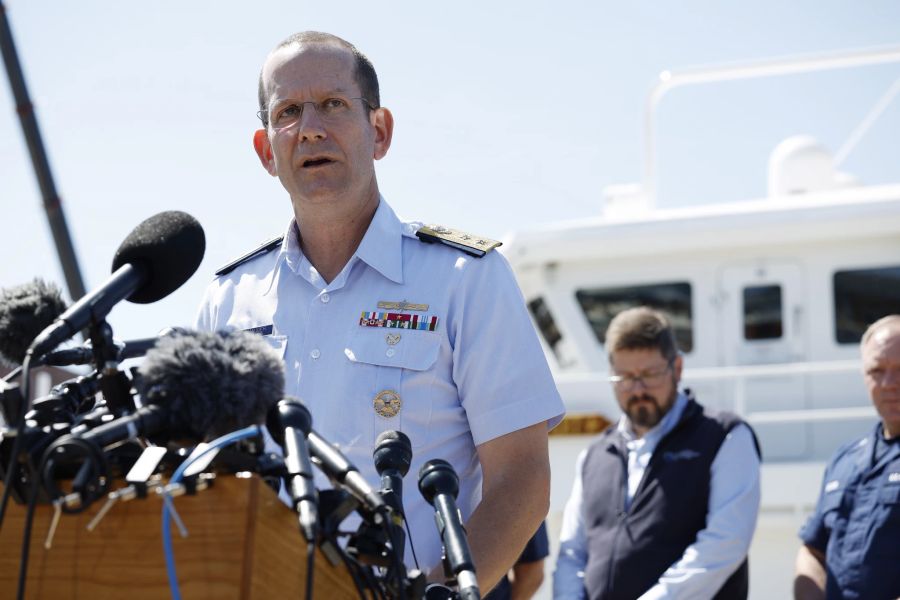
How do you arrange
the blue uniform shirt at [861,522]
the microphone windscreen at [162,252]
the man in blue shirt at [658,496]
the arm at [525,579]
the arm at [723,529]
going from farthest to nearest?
the arm at [525,579], the man in blue shirt at [658,496], the arm at [723,529], the blue uniform shirt at [861,522], the microphone windscreen at [162,252]

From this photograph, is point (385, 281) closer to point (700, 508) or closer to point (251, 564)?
point (251, 564)

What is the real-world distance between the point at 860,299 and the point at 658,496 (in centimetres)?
505

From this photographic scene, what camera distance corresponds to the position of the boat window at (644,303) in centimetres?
938

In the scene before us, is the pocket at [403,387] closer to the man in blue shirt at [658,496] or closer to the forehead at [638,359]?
the man in blue shirt at [658,496]

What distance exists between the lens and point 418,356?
2439 millimetres

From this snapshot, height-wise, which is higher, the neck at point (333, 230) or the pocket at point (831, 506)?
the neck at point (333, 230)

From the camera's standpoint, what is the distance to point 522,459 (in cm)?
236

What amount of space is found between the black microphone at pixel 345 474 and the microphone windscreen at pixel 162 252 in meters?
0.42

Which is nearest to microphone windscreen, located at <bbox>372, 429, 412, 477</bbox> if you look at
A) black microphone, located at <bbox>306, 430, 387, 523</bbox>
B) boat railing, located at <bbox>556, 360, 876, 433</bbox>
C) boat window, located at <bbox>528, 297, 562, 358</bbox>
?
black microphone, located at <bbox>306, 430, 387, 523</bbox>

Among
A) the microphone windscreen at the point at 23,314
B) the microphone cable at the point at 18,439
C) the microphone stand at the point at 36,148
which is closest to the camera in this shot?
the microphone cable at the point at 18,439

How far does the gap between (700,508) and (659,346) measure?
2.65ft

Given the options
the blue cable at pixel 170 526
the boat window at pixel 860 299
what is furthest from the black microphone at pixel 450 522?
the boat window at pixel 860 299

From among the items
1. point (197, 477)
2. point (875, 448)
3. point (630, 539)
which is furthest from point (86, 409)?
point (875, 448)

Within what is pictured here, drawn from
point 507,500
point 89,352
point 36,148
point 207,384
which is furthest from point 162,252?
point 36,148
